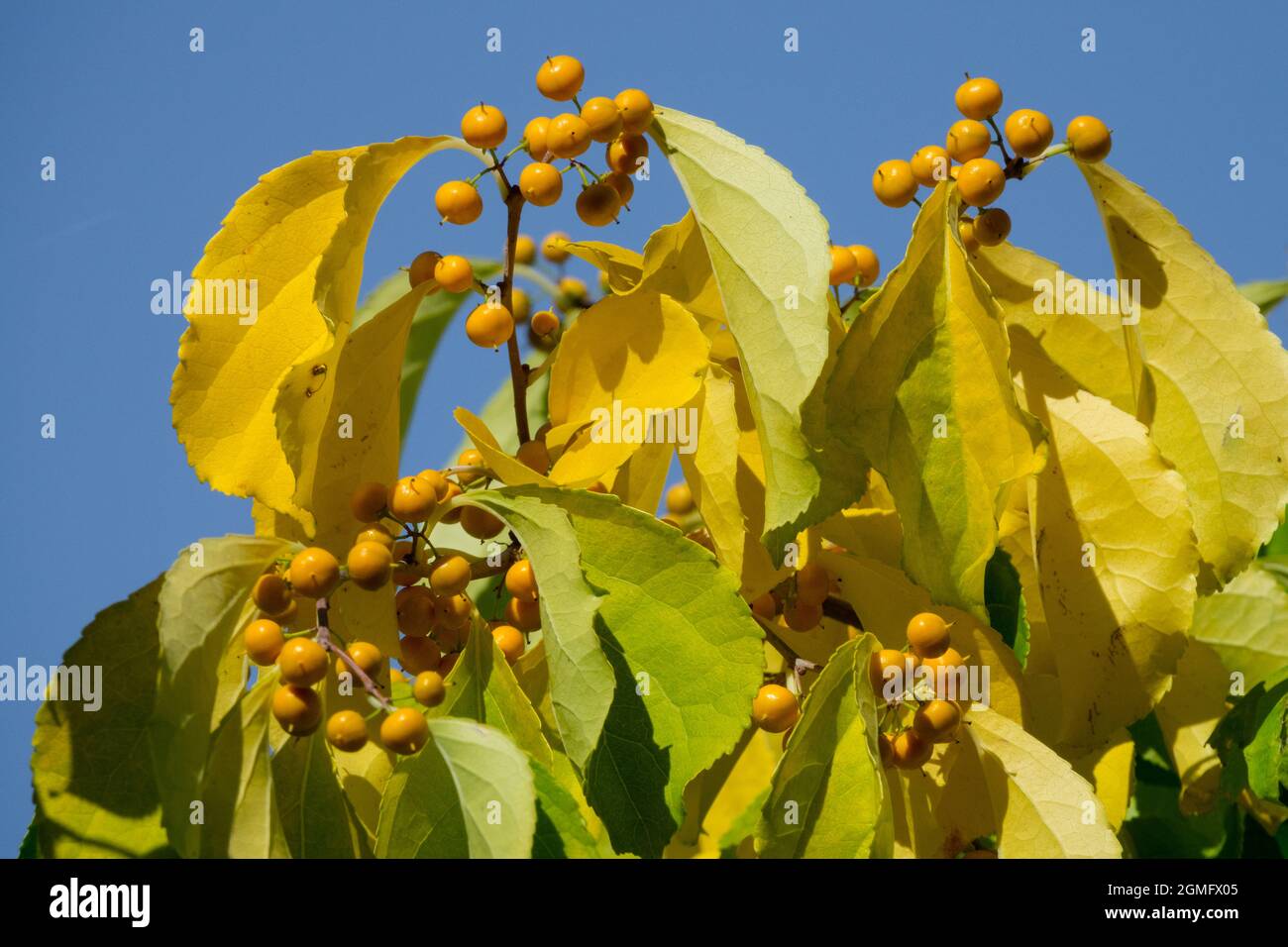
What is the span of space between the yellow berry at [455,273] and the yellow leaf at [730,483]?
0.23 meters

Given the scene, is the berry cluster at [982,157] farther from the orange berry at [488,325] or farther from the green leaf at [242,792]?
the green leaf at [242,792]

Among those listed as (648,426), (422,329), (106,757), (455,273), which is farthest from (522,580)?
(422,329)

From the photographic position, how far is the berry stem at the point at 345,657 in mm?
1105

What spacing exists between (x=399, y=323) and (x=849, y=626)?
519 millimetres

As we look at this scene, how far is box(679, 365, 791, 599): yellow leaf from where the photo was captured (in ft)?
4.00

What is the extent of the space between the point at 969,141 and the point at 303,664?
0.74 meters

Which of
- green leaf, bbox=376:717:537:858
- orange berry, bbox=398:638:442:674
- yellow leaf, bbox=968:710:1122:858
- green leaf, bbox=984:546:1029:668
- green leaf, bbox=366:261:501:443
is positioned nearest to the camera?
green leaf, bbox=376:717:537:858

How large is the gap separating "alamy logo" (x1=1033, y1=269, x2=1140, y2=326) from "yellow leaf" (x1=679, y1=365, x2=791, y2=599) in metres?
0.33

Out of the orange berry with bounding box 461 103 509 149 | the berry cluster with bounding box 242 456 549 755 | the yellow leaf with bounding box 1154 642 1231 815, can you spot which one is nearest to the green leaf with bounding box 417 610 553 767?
the berry cluster with bounding box 242 456 549 755

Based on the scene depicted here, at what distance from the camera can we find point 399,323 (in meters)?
1.26

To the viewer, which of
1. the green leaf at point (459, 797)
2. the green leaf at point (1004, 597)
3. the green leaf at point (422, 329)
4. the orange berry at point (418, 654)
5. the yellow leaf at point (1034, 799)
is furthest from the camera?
the green leaf at point (422, 329)

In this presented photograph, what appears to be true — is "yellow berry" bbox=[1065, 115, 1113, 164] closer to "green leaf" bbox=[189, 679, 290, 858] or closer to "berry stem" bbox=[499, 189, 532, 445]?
"berry stem" bbox=[499, 189, 532, 445]

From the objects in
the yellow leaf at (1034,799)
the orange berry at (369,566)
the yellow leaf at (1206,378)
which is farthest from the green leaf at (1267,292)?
the orange berry at (369,566)
